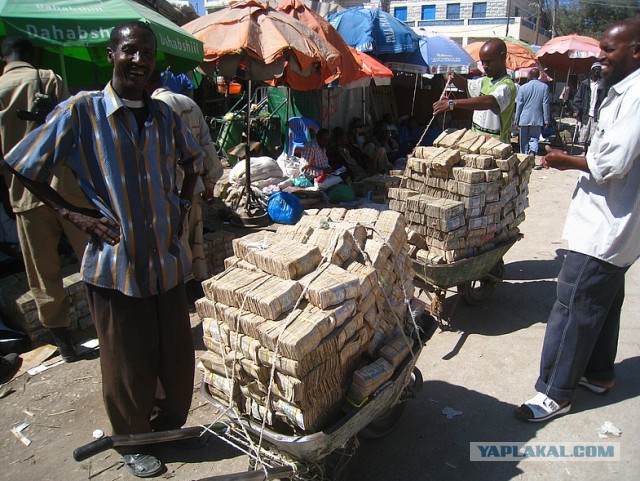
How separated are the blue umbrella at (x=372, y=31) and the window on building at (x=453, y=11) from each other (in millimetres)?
37390

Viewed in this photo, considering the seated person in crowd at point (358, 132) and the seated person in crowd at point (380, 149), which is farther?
the seated person in crowd at point (358, 132)

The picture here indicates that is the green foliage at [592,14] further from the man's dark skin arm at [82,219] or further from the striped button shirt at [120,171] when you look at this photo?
the man's dark skin arm at [82,219]

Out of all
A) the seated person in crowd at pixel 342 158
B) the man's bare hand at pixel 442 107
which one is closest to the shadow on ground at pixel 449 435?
the man's bare hand at pixel 442 107

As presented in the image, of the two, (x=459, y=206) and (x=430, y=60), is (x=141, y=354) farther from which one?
(x=430, y=60)

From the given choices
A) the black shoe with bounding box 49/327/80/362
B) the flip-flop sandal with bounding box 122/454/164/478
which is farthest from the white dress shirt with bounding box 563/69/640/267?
the black shoe with bounding box 49/327/80/362

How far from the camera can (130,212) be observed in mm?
2496

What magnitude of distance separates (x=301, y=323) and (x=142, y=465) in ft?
4.91

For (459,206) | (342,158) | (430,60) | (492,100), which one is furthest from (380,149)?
(459,206)

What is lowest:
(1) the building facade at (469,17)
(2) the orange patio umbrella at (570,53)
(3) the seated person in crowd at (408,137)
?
(3) the seated person in crowd at (408,137)

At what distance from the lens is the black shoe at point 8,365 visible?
399 centimetres

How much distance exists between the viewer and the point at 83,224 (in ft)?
7.97

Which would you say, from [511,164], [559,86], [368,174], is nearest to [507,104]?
[511,164]

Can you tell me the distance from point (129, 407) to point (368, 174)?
883cm

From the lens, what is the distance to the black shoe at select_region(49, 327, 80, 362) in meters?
4.08
